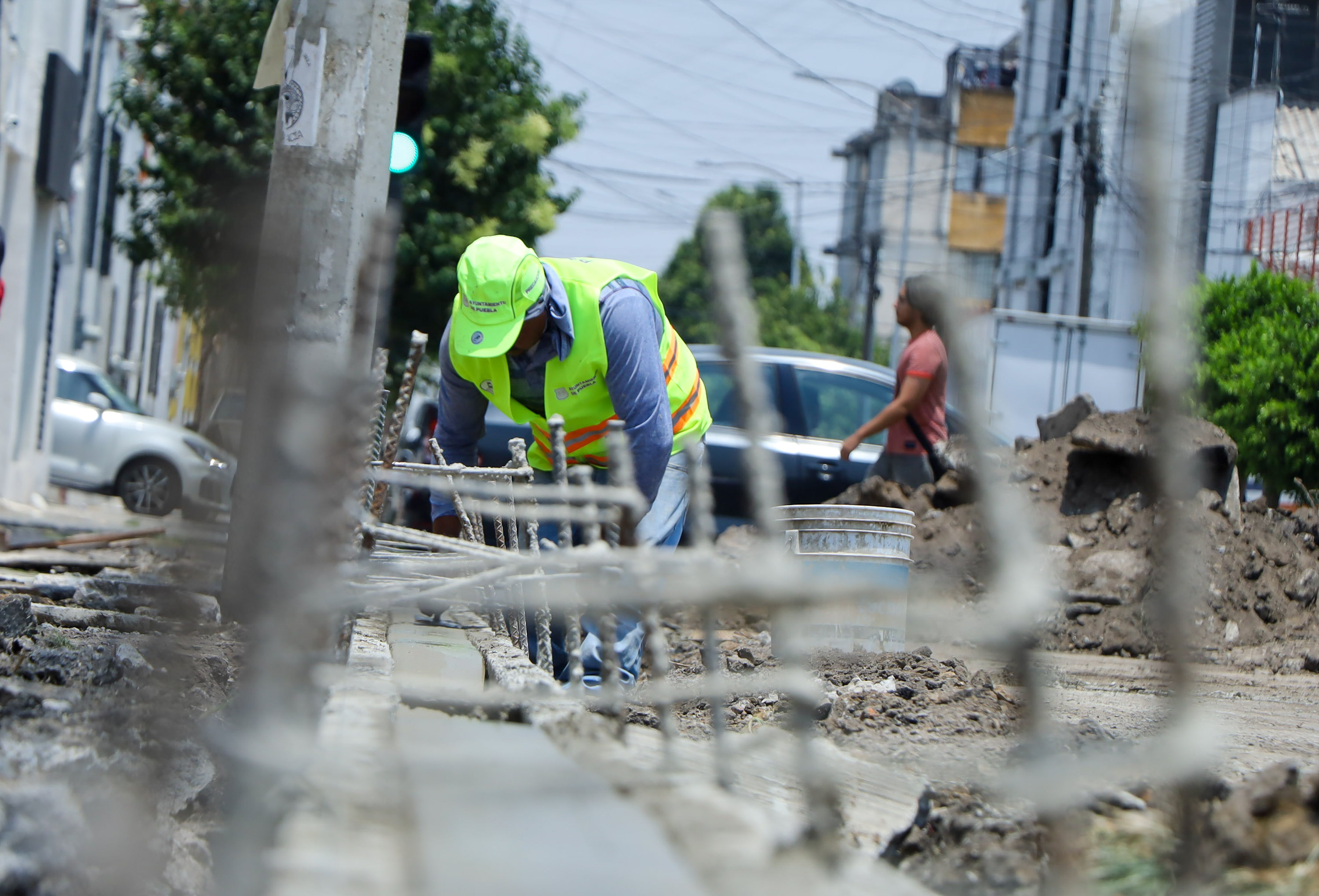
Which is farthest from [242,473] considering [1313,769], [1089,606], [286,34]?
[1089,606]

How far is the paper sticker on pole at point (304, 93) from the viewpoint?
15.1 ft

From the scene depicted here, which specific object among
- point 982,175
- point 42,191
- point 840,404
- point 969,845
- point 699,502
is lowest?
point 969,845

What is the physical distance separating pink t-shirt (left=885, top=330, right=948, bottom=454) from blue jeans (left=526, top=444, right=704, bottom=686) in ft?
10.2

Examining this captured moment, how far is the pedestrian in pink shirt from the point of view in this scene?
23.6ft

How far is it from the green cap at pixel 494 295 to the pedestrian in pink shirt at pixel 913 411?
344 centimetres

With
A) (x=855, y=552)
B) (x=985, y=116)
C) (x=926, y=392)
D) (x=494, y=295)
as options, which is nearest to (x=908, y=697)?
(x=855, y=552)

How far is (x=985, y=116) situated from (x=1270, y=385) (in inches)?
1232

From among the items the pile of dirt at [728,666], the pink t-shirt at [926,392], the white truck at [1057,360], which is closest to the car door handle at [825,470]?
the pink t-shirt at [926,392]

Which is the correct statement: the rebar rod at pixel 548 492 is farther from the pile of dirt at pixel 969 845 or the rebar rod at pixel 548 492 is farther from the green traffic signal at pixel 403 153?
the green traffic signal at pixel 403 153

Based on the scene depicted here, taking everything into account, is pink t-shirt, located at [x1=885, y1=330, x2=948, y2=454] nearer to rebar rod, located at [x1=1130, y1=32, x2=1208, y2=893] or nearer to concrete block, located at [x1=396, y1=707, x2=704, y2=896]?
concrete block, located at [x1=396, y1=707, x2=704, y2=896]

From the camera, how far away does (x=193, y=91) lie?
47.0 ft

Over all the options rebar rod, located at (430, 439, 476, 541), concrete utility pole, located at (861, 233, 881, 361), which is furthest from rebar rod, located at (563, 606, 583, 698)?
concrete utility pole, located at (861, 233, 881, 361)

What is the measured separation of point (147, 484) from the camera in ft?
47.0

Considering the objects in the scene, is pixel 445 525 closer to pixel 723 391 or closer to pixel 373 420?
pixel 373 420
